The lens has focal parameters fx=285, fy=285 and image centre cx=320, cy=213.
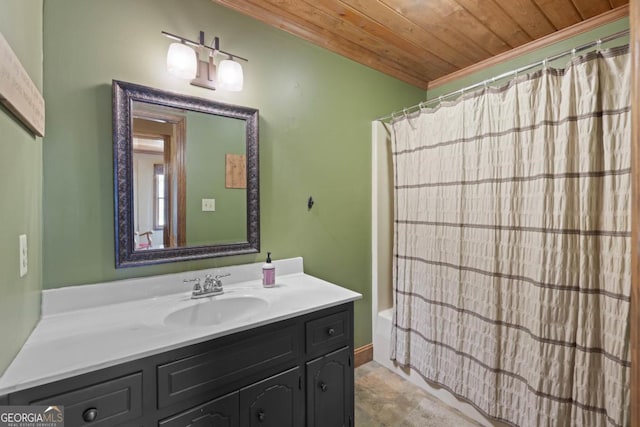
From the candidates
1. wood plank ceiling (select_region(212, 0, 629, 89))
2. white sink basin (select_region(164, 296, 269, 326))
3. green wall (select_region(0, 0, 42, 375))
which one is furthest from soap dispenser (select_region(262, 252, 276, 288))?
wood plank ceiling (select_region(212, 0, 629, 89))

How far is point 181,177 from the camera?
1493 millimetres

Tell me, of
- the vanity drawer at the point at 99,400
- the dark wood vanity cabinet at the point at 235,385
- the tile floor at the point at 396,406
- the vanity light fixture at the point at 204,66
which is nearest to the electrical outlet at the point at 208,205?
the vanity light fixture at the point at 204,66

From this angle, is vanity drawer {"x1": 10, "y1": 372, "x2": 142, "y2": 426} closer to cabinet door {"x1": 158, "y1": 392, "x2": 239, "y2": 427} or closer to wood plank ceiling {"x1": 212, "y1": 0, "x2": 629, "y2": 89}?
cabinet door {"x1": 158, "y1": 392, "x2": 239, "y2": 427}

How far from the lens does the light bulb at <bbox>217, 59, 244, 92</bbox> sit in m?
1.53

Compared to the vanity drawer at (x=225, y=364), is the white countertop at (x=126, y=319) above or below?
above

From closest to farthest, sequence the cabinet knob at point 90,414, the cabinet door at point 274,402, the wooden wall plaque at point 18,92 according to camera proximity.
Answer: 1. the wooden wall plaque at point 18,92
2. the cabinet knob at point 90,414
3. the cabinet door at point 274,402

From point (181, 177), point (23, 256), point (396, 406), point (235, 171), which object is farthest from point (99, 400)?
point (396, 406)

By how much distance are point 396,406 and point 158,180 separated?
6.46 ft

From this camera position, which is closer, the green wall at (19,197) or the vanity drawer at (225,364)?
the green wall at (19,197)

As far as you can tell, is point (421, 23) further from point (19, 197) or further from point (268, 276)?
point (19, 197)

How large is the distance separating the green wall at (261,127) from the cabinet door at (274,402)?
2.29 ft

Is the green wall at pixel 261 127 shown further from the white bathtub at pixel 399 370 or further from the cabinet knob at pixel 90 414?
the cabinet knob at pixel 90 414

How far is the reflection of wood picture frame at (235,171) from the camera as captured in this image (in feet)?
5.32

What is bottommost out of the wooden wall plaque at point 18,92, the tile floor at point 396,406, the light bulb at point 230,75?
the tile floor at point 396,406
